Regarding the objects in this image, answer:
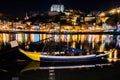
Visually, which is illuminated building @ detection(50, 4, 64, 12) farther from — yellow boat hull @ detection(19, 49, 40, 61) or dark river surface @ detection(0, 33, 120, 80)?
yellow boat hull @ detection(19, 49, 40, 61)

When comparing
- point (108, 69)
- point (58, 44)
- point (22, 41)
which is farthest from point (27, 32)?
point (108, 69)

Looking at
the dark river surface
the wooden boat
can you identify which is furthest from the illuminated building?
the wooden boat

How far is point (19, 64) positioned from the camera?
3.29 metres

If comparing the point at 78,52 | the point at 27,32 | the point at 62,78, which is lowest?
the point at 62,78

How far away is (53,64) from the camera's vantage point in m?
3.29

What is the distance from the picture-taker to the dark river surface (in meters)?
3.21

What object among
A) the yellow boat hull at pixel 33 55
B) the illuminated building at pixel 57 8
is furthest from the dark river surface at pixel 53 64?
the illuminated building at pixel 57 8

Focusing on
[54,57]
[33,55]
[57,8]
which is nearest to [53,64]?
[54,57]

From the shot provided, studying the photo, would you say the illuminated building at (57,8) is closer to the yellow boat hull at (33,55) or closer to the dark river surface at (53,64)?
the dark river surface at (53,64)

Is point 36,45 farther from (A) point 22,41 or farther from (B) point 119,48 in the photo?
(B) point 119,48

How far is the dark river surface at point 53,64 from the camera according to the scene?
3215mm

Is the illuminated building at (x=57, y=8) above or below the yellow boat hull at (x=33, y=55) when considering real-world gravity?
above

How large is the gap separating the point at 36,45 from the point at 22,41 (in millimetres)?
177

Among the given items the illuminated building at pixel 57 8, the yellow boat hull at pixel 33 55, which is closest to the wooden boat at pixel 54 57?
the yellow boat hull at pixel 33 55
